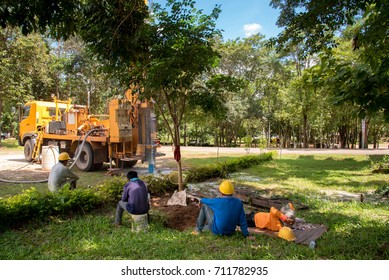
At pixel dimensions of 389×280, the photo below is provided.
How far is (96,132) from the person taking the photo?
35.3ft

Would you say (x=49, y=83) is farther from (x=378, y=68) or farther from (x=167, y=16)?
(x=378, y=68)

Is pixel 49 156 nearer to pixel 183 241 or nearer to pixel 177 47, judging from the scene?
pixel 177 47

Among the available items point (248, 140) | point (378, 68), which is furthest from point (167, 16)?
point (248, 140)

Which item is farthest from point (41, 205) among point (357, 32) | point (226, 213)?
point (357, 32)

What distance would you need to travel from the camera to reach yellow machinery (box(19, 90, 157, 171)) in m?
9.80

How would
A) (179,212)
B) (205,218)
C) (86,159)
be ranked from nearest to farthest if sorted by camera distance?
(205,218) → (179,212) → (86,159)

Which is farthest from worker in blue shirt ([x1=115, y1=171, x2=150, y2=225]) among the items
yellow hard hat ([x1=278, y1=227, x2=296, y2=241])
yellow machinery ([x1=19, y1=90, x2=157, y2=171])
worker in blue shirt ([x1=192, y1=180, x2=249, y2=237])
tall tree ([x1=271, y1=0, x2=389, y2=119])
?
yellow machinery ([x1=19, y1=90, x2=157, y2=171])

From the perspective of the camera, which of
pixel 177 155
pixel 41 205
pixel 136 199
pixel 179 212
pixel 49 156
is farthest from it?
pixel 49 156

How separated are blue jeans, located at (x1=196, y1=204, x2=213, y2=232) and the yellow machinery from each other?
505cm

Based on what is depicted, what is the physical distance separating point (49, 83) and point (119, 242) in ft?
74.5

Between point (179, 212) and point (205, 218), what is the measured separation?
59.7 inches

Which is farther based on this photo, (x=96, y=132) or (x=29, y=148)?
(x=29, y=148)

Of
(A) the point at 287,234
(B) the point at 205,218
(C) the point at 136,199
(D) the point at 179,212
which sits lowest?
(D) the point at 179,212

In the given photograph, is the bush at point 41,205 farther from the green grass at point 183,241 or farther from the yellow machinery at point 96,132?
the yellow machinery at point 96,132
